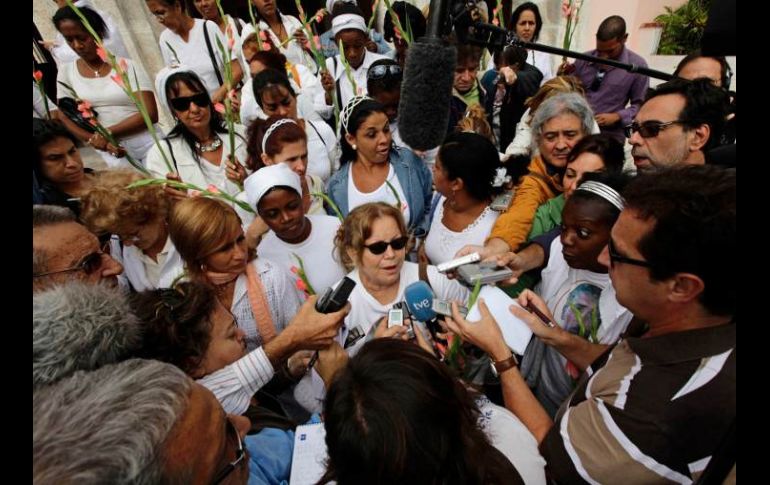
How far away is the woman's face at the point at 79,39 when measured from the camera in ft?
10.9

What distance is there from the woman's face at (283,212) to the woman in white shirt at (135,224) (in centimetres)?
57

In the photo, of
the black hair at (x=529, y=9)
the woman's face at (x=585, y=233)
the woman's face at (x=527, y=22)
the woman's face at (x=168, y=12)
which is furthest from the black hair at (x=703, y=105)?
the woman's face at (x=168, y=12)

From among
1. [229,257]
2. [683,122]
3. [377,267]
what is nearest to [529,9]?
[683,122]

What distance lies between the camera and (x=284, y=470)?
4.44 feet

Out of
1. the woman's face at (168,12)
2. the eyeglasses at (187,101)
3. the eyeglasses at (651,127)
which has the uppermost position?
the woman's face at (168,12)

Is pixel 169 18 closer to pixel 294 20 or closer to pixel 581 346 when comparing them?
pixel 294 20

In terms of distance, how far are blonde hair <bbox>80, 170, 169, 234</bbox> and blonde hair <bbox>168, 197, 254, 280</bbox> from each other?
410 mm

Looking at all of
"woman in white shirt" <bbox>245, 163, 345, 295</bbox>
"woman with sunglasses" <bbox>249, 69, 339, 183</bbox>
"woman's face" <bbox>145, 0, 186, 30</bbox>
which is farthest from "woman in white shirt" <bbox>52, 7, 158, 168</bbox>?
"woman in white shirt" <bbox>245, 163, 345, 295</bbox>

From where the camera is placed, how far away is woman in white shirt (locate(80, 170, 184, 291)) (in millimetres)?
2135

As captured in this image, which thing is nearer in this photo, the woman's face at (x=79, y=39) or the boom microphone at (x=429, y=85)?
the boom microphone at (x=429, y=85)

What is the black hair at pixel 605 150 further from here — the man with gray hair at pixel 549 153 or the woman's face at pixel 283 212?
the woman's face at pixel 283 212

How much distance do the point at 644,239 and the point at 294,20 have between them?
19.0 feet

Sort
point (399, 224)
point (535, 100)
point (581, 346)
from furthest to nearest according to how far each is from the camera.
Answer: point (535, 100), point (399, 224), point (581, 346)
